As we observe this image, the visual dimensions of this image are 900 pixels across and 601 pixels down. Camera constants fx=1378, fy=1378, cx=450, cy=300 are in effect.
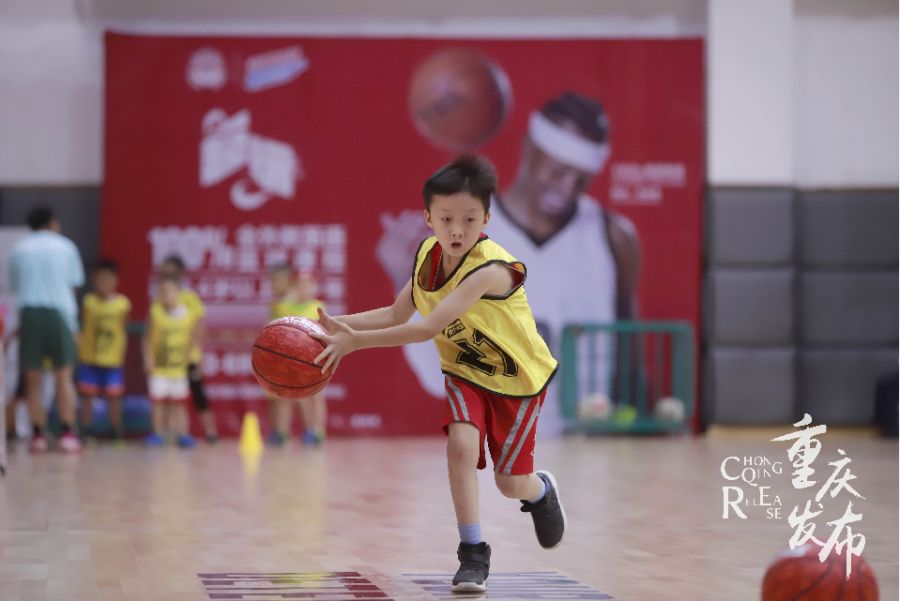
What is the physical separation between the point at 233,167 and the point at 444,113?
1.72 metres

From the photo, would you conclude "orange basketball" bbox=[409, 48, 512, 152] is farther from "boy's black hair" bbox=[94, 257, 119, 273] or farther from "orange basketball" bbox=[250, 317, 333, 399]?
"orange basketball" bbox=[250, 317, 333, 399]

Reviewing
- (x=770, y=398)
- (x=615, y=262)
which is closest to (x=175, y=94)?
(x=615, y=262)

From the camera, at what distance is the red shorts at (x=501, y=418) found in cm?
412

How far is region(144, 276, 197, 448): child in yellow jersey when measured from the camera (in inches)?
390

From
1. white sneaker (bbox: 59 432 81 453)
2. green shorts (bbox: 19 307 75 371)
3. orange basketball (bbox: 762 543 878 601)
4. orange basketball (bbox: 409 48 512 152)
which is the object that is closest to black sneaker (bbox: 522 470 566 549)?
orange basketball (bbox: 762 543 878 601)

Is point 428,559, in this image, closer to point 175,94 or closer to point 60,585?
point 60,585

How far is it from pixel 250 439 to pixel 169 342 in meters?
0.91

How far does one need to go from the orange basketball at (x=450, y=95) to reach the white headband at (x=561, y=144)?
1.03 ft

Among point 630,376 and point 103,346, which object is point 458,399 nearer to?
point 103,346

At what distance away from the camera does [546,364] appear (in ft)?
13.8

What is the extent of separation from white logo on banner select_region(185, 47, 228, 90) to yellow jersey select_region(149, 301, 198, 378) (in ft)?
6.34

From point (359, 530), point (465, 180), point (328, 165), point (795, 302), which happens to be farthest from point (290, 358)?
point (795, 302)

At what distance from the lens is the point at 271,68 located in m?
10.8

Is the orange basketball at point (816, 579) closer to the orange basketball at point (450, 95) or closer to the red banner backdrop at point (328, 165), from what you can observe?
the red banner backdrop at point (328, 165)
